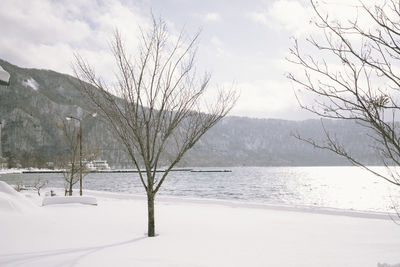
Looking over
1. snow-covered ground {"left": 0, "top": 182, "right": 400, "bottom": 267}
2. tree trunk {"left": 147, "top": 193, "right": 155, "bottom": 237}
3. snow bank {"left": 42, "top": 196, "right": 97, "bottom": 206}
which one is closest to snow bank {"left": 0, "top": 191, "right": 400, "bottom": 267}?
snow-covered ground {"left": 0, "top": 182, "right": 400, "bottom": 267}

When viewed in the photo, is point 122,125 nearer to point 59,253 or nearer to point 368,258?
point 59,253

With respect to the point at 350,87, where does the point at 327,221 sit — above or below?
below

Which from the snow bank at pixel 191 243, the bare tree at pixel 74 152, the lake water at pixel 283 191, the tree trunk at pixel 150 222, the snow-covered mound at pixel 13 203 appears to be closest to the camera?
the snow bank at pixel 191 243

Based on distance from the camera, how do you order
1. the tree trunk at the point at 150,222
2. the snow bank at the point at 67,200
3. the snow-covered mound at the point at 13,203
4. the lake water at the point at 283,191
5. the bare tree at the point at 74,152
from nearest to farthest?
the tree trunk at the point at 150,222, the snow-covered mound at the point at 13,203, the snow bank at the point at 67,200, the bare tree at the point at 74,152, the lake water at the point at 283,191

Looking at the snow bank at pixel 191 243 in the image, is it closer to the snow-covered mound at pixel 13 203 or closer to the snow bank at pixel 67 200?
the snow-covered mound at pixel 13 203

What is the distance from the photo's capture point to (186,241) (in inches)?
303

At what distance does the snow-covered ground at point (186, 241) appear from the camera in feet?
19.3

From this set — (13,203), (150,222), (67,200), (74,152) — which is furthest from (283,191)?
(13,203)

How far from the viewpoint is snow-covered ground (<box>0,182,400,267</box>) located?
587 centimetres

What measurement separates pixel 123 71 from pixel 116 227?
468 cm

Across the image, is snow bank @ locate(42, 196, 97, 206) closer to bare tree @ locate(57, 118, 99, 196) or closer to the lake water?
bare tree @ locate(57, 118, 99, 196)

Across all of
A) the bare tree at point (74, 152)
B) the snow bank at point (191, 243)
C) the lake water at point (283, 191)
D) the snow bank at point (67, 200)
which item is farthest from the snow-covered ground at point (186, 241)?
the bare tree at point (74, 152)

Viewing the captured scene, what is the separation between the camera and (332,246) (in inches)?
293

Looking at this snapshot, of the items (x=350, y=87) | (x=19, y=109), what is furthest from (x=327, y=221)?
(x=19, y=109)
